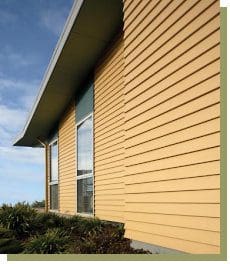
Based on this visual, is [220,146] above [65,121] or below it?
below

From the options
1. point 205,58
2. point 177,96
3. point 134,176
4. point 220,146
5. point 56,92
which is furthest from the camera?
point 56,92

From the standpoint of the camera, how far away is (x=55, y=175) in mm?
15492

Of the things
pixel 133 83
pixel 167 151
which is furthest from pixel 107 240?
pixel 133 83

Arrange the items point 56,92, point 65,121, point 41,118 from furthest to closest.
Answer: point 41,118 → point 65,121 → point 56,92

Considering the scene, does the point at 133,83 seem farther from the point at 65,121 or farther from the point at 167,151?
the point at 65,121

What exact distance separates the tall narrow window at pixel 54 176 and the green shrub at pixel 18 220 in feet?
19.2

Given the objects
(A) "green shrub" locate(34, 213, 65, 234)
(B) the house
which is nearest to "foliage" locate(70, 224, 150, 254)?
(B) the house

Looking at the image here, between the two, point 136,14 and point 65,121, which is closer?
point 136,14

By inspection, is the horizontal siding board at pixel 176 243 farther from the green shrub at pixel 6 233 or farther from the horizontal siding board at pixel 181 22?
the green shrub at pixel 6 233

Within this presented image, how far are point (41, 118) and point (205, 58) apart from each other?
11559 millimetres

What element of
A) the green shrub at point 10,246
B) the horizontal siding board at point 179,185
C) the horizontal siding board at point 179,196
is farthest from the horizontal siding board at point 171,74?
the green shrub at point 10,246

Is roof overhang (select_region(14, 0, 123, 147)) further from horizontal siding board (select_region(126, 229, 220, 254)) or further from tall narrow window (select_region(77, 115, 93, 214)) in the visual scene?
horizontal siding board (select_region(126, 229, 220, 254))

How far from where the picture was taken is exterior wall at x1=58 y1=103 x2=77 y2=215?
12352mm

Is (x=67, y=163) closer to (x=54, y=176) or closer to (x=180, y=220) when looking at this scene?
(x=54, y=176)
